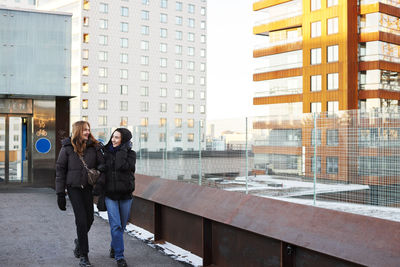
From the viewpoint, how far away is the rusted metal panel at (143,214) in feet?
30.1

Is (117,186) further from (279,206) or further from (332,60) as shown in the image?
(332,60)

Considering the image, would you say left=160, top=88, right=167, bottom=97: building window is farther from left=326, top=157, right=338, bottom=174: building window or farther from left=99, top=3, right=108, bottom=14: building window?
left=326, top=157, right=338, bottom=174: building window

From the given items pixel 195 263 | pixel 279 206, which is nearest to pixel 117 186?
pixel 195 263

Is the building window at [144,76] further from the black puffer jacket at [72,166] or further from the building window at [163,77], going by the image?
the black puffer jacket at [72,166]

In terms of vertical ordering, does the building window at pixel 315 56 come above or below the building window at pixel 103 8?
below

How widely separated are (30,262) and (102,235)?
2.07 meters

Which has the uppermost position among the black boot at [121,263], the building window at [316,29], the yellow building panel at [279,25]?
the yellow building panel at [279,25]

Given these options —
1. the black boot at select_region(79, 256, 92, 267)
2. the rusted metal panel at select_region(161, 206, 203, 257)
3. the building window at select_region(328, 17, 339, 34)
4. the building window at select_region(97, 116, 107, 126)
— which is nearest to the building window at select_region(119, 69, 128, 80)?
the building window at select_region(97, 116, 107, 126)

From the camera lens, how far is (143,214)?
956 centimetres

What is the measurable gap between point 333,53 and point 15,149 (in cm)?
4680

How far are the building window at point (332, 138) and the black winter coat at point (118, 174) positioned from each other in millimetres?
8481

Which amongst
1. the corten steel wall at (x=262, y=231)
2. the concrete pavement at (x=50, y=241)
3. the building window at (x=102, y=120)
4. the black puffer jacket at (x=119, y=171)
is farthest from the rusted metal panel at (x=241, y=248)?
the building window at (x=102, y=120)

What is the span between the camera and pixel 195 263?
276 inches

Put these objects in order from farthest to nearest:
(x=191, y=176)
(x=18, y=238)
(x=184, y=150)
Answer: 1. (x=184, y=150)
2. (x=191, y=176)
3. (x=18, y=238)
